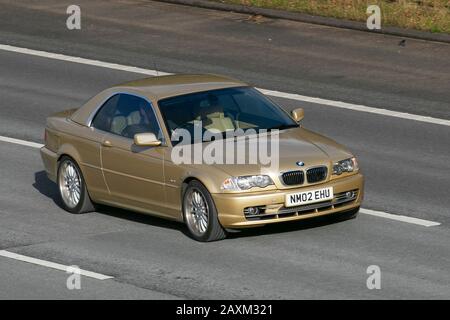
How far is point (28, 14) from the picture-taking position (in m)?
29.0

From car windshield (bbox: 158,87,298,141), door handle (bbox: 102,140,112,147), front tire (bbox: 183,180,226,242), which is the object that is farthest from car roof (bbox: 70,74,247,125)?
front tire (bbox: 183,180,226,242)

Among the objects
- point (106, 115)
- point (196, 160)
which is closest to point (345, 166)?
point (196, 160)

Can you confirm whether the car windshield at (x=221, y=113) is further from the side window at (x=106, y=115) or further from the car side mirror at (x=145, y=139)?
the side window at (x=106, y=115)

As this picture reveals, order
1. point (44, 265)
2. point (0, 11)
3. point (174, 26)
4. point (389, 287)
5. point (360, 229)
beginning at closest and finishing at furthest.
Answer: point (389, 287) < point (44, 265) < point (360, 229) < point (174, 26) < point (0, 11)

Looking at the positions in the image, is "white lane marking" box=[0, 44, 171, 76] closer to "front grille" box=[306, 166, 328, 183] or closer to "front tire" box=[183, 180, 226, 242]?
"front tire" box=[183, 180, 226, 242]

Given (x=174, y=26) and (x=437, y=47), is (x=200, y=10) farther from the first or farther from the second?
(x=437, y=47)

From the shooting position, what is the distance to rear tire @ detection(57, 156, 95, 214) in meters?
16.7

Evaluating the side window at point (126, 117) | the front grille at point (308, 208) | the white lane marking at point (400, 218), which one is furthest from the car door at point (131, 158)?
the white lane marking at point (400, 218)

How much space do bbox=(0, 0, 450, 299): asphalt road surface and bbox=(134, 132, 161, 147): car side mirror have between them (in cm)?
100

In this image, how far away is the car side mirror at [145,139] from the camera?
15461 mm

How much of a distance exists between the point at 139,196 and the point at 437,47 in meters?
11.1

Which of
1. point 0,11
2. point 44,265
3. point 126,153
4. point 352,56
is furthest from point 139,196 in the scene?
point 0,11

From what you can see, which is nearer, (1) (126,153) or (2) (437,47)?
(1) (126,153)

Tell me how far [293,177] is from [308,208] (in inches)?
14.3
